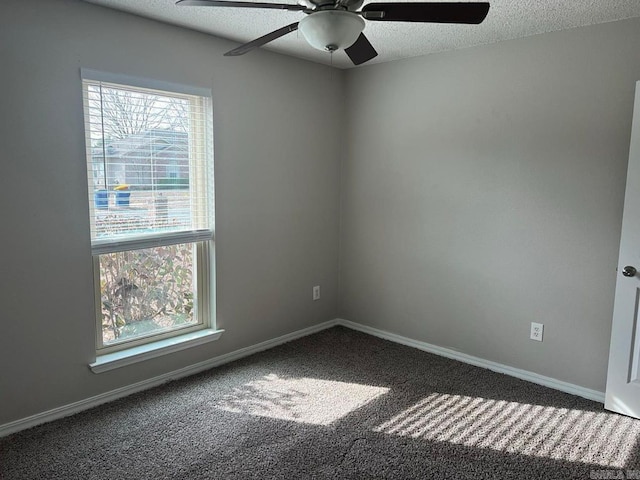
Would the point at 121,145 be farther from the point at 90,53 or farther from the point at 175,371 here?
the point at 175,371

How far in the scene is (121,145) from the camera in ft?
9.16

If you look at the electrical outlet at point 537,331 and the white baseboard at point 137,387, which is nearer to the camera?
the white baseboard at point 137,387

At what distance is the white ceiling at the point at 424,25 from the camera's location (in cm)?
251

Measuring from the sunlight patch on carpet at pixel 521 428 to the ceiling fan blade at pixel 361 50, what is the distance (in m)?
1.90

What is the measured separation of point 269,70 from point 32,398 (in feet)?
8.48

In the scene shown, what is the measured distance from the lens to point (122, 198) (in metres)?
2.82

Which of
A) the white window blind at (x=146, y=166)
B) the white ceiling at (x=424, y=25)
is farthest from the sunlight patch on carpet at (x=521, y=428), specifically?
the white ceiling at (x=424, y=25)

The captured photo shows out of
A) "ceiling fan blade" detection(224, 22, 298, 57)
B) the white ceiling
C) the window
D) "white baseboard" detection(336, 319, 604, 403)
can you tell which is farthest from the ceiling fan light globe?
"white baseboard" detection(336, 319, 604, 403)

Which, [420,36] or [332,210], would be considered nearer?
[420,36]

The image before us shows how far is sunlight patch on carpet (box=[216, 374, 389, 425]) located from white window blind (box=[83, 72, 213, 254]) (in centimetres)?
107

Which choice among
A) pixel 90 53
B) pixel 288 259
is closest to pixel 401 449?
pixel 288 259

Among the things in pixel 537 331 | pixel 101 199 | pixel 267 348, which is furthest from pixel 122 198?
pixel 537 331

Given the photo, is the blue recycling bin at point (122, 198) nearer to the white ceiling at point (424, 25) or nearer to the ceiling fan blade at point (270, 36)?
the white ceiling at point (424, 25)

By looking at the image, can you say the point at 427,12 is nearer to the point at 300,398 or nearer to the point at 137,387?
the point at 300,398
